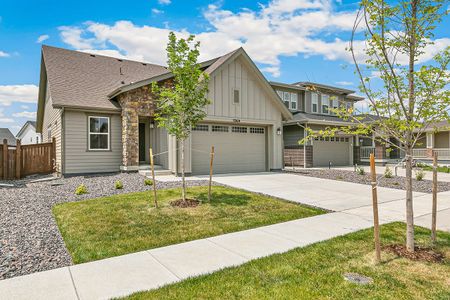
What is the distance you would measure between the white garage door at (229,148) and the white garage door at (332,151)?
6243mm

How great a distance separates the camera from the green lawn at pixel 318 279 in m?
3.06

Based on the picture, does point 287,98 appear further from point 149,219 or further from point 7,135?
point 7,135

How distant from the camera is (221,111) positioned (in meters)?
13.6

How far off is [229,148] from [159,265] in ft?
35.2

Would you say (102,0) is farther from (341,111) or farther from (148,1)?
(341,111)

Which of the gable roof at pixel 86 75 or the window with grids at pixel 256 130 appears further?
the window with grids at pixel 256 130

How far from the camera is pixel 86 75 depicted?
15.2 metres

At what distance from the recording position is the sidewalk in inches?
126

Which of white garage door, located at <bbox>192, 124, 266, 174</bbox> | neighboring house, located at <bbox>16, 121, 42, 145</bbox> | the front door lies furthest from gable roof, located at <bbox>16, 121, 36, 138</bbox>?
white garage door, located at <bbox>192, 124, 266, 174</bbox>

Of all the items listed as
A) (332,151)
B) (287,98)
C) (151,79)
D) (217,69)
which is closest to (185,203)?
(217,69)

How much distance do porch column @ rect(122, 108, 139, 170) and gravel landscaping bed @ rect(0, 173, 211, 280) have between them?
216cm

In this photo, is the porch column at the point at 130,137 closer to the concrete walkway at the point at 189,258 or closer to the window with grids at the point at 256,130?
the window with grids at the point at 256,130

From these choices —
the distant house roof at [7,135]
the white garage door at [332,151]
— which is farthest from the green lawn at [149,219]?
the distant house roof at [7,135]

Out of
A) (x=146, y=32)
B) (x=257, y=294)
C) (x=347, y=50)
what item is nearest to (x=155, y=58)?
(x=146, y=32)
